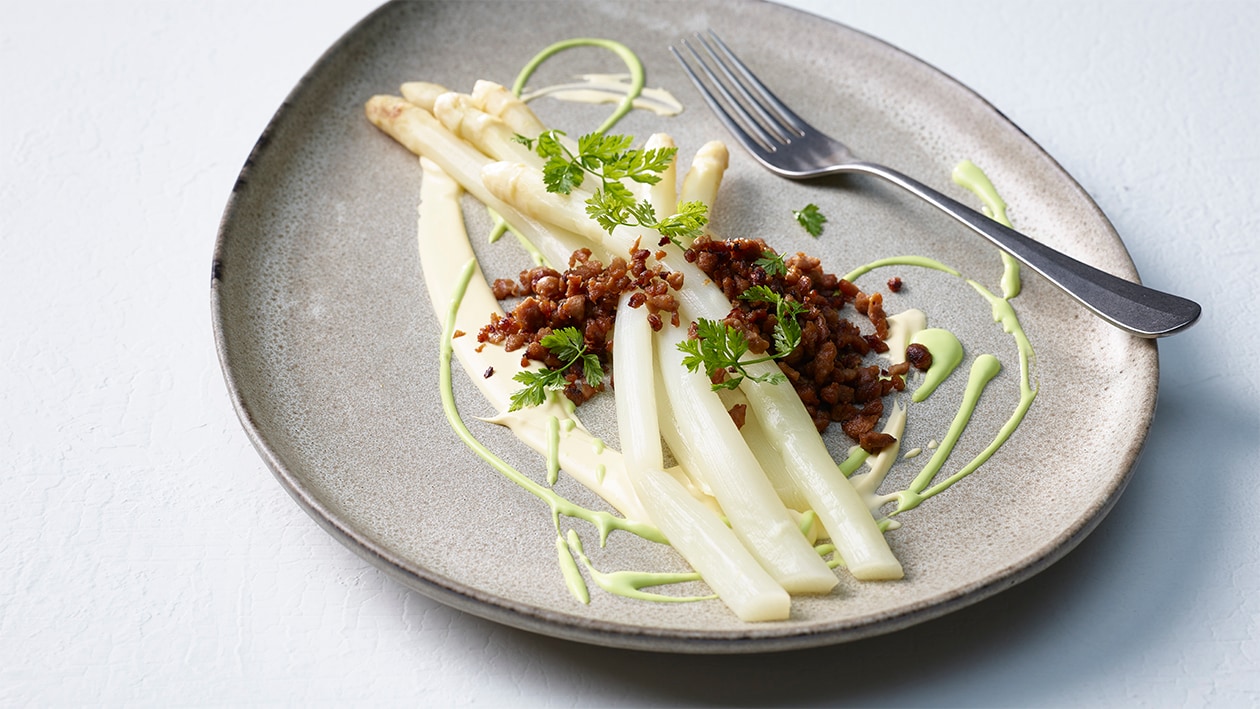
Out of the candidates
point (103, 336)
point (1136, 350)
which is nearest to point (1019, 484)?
point (1136, 350)

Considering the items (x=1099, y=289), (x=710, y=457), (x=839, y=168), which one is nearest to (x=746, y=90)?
(x=839, y=168)

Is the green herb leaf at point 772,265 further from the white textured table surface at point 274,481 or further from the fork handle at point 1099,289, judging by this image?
the white textured table surface at point 274,481

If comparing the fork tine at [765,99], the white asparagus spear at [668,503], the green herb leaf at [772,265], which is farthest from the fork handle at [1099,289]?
the white asparagus spear at [668,503]

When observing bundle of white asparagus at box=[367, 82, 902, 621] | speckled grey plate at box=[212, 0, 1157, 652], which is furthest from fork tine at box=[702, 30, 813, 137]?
bundle of white asparagus at box=[367, 82, 902, 621]

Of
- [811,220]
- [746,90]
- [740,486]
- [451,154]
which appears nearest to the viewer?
[740,486]

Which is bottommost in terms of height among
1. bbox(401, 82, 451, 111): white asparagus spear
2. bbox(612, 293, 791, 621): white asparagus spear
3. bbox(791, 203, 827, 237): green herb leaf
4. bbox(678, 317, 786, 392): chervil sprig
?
bbox(612, 293, 791, 621): white asparagus spear

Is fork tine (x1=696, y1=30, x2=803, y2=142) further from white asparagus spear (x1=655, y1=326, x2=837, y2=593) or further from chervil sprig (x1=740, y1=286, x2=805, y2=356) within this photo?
white asparagus spear (x1=655, y1=326, x2=837, y2=593)

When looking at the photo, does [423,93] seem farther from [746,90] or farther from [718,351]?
[718,351]
